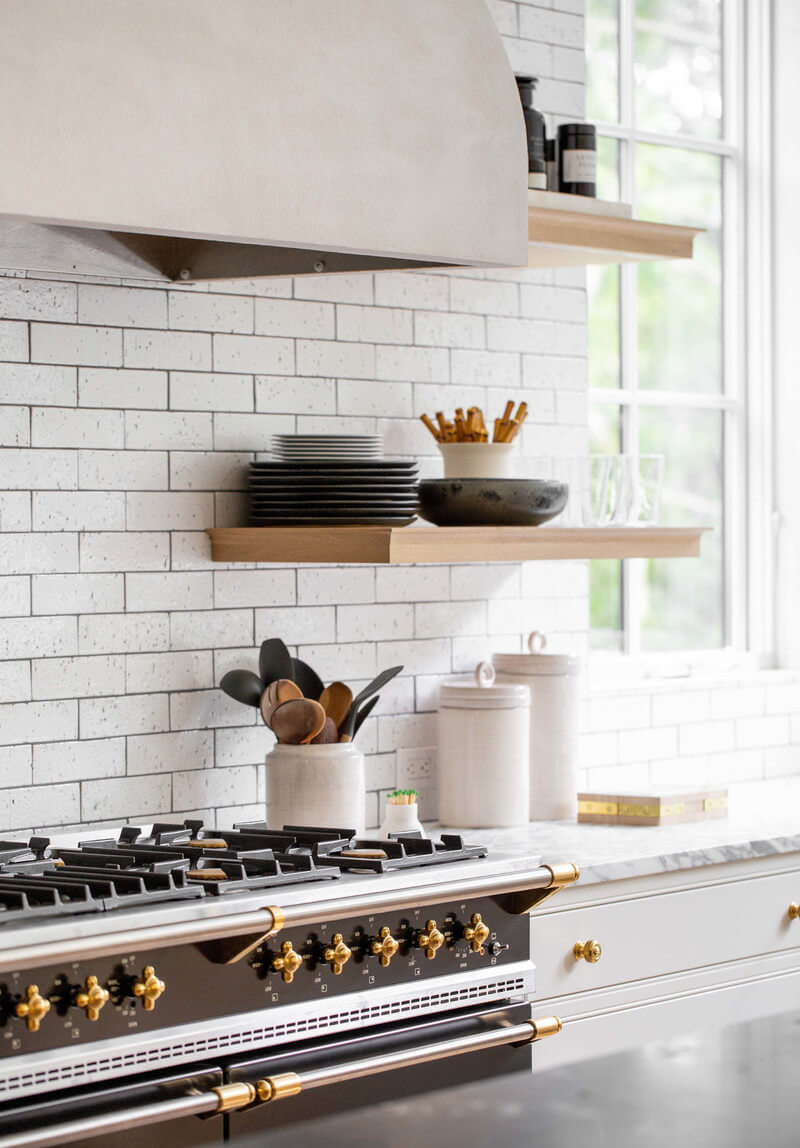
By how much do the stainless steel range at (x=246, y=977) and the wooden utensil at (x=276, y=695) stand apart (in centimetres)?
32

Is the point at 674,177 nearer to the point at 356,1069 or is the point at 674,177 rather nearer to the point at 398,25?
the point at 398,25

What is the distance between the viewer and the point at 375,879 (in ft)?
8.23

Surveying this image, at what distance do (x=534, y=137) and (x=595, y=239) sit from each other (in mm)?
249

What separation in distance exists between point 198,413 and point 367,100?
0.84 metres

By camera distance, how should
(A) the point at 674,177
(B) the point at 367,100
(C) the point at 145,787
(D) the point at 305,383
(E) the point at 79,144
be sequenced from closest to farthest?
(E) the point at 79,144 → (B) the point at 367,100 → (C) the point at 145,787 → (D) the point at 305,383 → (A) the point at 674,177

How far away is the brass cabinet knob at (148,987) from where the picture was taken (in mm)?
2211

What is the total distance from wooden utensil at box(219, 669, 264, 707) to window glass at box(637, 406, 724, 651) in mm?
1485

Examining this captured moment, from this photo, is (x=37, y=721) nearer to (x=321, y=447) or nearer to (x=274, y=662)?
(x=274, y=662)

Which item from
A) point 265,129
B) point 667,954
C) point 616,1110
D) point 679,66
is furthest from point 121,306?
point 616,1110

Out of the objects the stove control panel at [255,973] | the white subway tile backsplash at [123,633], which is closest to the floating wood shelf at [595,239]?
the white subway tile backsplash at [123,633]

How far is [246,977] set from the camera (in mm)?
2357

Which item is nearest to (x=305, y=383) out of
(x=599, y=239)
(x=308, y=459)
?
(x=308, y=459)

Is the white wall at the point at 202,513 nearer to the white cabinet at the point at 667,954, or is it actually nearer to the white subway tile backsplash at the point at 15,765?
the white subway tile backsplash at the point at 15,765

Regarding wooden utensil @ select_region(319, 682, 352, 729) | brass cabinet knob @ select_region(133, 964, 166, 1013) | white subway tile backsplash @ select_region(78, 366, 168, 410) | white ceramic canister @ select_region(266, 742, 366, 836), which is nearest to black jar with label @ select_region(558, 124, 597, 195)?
white subway tile backsplash @ select_region(78, 366, 168, 410)
